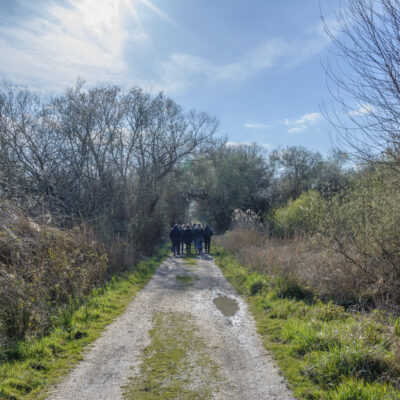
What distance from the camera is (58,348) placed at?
5.72m

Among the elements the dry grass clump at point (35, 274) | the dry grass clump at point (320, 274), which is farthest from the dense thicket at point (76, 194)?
the dry grass clump at point (320, 274)

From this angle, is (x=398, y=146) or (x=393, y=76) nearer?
(x=393, y=76)

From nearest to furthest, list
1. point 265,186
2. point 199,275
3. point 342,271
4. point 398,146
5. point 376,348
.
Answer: point 376,348
point 398,146
point 342,271
point 199,275
point 265,186

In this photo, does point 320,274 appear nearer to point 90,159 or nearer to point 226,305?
point 226,305

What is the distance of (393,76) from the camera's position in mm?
5148

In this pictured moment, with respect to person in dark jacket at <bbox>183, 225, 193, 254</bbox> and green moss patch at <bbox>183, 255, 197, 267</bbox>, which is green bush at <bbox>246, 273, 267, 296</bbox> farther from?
person in dark jacket at <bbox>183, 225, 193, 254</bbox>

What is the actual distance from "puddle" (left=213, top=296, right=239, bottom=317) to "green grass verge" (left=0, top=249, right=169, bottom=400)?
2.42 m

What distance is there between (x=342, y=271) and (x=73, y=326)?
601 centimetres

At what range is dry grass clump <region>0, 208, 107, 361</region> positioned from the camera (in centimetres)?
610

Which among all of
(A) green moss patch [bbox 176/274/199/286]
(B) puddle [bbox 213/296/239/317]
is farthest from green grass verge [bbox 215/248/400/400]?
(A) green moss patch [bbox 176/274/199/286]

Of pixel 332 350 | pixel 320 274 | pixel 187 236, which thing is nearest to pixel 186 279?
pixel 320 274

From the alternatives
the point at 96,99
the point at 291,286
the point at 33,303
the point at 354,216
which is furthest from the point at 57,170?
the point at 354,216

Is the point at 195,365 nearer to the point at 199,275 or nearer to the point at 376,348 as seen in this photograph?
the point at 376,348

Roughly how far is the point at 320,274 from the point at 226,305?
257 centimetres
